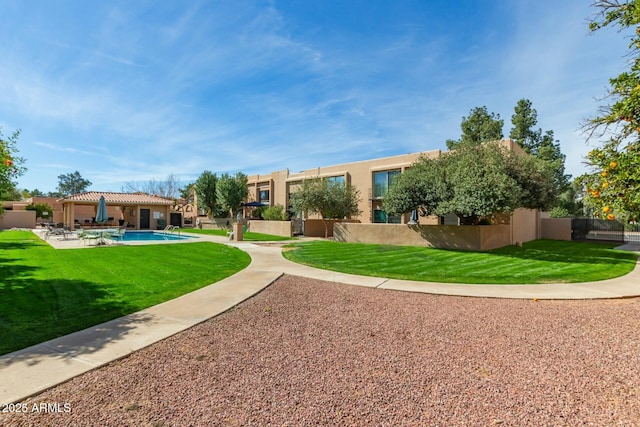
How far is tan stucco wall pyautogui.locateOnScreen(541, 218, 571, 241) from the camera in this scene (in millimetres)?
27422

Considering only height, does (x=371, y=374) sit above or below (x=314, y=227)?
below

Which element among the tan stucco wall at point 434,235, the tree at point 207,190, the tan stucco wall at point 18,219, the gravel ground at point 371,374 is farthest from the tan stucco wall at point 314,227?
the tan stucco wall at point 18,219

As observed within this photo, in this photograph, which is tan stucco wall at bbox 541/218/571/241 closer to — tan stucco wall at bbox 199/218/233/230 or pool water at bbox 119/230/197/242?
pool water at bbox 119/230/197/242

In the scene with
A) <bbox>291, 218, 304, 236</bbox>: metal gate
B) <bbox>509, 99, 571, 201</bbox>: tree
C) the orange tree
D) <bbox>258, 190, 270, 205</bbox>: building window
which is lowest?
<bbox>291, 218, 304, 236</bbox>: metal gate

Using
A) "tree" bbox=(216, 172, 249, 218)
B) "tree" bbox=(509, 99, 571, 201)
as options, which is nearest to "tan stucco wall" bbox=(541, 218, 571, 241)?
"tree" bbox=(509, 99, 571, 201)

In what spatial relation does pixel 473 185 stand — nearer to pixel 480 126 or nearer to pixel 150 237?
pixel 150 237

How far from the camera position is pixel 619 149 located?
4902 millimetres

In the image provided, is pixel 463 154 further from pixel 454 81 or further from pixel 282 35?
pixel 282 35

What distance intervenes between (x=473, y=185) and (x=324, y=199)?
12.3 metres

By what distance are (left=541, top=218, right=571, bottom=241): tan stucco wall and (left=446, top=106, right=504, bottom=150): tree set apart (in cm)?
1167

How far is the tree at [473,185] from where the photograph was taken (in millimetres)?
14641

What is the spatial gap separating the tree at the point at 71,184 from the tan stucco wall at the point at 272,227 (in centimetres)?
9025

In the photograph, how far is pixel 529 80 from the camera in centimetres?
1416

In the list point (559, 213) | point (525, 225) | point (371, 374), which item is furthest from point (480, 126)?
point (371, 374)
